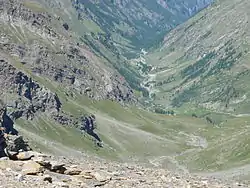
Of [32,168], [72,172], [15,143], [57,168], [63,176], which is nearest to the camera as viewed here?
[32,168]

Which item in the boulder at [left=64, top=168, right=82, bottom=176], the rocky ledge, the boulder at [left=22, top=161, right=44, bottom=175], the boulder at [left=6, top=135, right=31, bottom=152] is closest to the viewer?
the rocky ledge

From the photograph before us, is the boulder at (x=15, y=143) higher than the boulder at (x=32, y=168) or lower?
higher

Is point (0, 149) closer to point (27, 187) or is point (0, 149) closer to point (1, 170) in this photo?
point (1, 170)

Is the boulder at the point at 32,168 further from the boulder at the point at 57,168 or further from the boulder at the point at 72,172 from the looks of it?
the boulder at the point at 72,172

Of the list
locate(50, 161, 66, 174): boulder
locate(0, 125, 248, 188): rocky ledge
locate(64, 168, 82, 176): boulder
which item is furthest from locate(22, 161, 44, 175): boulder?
locate(64, 168, 82, 176): boulder

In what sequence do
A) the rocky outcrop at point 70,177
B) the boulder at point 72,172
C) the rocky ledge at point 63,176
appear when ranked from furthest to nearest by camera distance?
the boulder at point 72,172 < the rocky ledge at point 63,176 < the rocky outcrop at point 70,177

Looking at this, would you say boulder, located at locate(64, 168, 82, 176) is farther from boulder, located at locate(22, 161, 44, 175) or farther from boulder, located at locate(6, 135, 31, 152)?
boulder, located at locate(6, 135, 31, 152)

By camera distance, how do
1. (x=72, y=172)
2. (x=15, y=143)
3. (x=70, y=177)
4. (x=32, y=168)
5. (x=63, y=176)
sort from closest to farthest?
(x=32, y=168) → (x=70, y=177) → (x=63, y=176) → (x=72, y=172) → (x=15, y=143)

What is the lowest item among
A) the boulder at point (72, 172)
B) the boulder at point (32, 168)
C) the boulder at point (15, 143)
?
the boulder at point (32, 168)

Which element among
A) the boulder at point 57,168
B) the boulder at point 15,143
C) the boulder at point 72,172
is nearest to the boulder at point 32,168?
the boulder at point 57,168

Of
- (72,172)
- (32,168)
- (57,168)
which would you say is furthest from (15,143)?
(32,168)

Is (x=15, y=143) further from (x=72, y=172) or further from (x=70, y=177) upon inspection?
(x=70, y=177)

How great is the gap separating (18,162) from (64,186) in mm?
7589

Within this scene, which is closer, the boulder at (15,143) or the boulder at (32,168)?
the boulder at (32,168)
